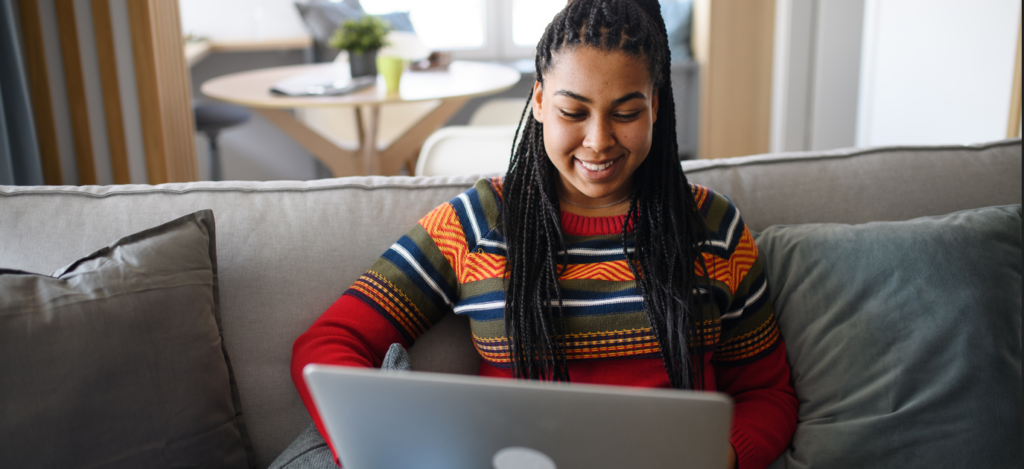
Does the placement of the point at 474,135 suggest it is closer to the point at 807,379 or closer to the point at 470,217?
the point at 470,217

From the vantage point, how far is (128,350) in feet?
2.90

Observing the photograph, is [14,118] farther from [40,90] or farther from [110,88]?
[110,88]

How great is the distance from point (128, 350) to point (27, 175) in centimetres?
87

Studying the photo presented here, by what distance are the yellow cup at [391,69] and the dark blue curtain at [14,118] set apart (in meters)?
1.12

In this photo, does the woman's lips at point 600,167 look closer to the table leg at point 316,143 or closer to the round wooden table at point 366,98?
the round wooden table at point 366,98

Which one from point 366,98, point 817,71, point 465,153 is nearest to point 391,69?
point 366,98

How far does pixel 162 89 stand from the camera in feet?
6.41

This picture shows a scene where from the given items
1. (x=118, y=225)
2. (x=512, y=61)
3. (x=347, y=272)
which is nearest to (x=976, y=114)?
(x=347, y=272)

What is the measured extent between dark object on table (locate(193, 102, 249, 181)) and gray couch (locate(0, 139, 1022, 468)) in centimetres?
218

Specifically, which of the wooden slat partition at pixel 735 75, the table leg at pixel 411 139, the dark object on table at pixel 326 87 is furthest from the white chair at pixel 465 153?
the wooden slat partition at pixel 735 75

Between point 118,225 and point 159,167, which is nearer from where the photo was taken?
Result: point 118,225

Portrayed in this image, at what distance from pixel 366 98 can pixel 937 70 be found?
1887 mm

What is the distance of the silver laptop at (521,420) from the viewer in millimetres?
537

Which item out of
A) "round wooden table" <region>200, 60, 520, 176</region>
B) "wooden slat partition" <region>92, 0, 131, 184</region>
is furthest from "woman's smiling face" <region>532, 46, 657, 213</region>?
"round wooden table" <region>200, 60, 520, 176</region>
